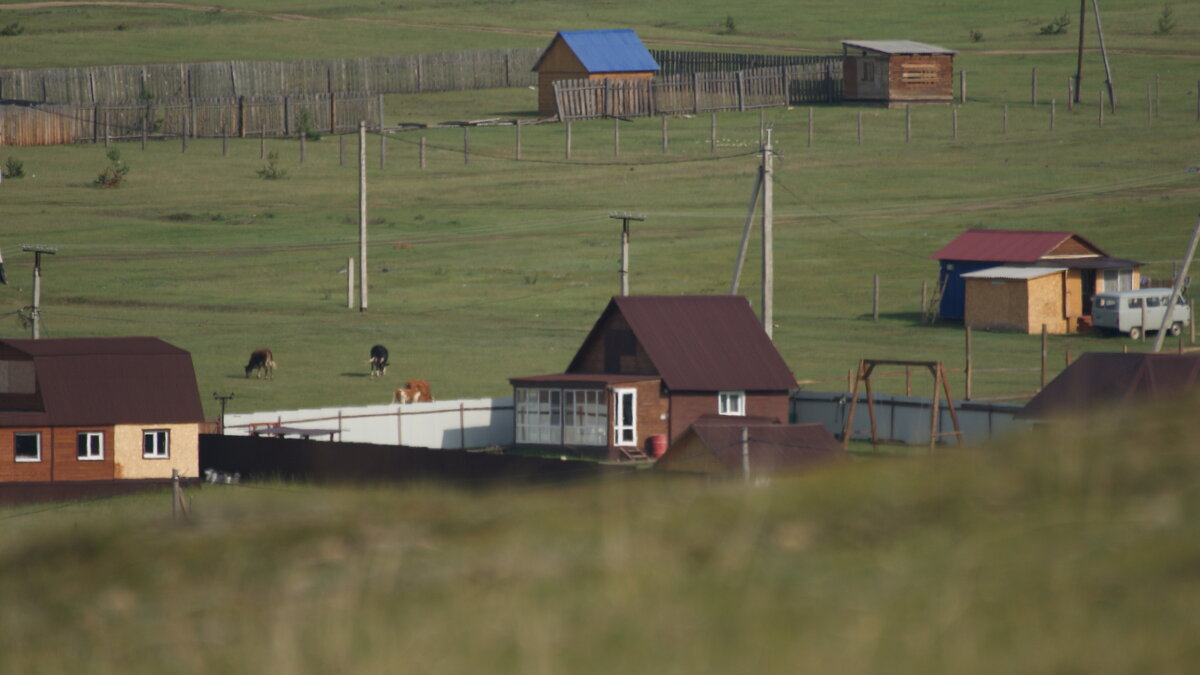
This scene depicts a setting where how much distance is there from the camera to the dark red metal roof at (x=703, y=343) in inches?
1590

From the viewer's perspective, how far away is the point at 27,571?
6.13 metres

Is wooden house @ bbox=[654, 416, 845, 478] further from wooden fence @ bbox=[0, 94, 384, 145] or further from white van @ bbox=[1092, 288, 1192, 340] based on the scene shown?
wooden fence @ bbox=[0, 94, 384, 145]

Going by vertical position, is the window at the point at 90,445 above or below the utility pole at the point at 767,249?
below

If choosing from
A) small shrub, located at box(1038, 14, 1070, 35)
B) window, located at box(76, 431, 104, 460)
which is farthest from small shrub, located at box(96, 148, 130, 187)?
small shrub, located at box(1038, 14, 1070, 35)

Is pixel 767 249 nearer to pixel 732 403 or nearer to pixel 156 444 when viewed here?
pixel 732 403

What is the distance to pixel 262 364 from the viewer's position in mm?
43281

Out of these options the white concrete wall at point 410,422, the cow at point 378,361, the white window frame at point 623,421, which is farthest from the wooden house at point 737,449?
the cow at point 378,361

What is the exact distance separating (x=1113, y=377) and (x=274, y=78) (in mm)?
70318

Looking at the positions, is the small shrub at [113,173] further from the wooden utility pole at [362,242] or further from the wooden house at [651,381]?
the wooden house at [651,381]

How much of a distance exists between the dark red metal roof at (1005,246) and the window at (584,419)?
68.4 feet

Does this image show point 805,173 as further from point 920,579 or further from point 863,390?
point 920,579

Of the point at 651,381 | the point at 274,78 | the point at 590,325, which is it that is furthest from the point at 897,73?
the point at 651,381

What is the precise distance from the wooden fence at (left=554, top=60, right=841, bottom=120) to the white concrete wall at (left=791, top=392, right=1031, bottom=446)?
4882cm

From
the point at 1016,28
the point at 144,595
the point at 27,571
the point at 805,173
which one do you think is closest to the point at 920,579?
the point at 144,595
